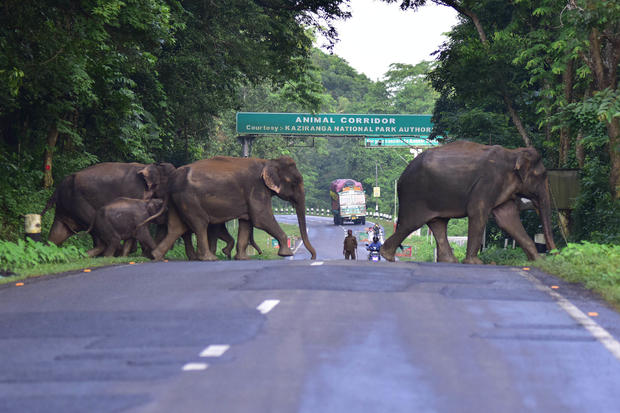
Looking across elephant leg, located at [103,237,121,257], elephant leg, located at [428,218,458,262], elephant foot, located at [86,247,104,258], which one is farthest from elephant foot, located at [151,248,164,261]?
elephant leg, located at [428,218,458,262]

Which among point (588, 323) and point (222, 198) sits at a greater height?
point (222, 198)

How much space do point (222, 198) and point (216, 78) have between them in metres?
9.38

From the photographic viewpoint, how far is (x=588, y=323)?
7980 millimetres

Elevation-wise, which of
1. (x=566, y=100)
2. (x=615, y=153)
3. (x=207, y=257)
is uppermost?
(x=566, y=100)

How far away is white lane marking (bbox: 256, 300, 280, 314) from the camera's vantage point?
838 centimetres

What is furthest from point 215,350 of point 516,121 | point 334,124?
point 334,124

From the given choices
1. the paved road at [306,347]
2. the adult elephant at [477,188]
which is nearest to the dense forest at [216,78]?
the adult elephant at [477,188]

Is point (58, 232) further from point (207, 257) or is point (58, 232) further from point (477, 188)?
point (477, 188)

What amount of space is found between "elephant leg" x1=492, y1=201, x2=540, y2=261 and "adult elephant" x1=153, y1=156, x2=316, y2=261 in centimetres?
496

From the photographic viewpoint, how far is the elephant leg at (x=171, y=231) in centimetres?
1991

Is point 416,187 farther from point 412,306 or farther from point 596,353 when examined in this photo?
point 596,353

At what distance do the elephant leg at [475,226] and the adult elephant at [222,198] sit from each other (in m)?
4.31

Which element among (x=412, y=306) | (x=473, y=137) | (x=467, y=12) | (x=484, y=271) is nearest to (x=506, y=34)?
(x=467, y=12)

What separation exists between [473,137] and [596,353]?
2501 cm
